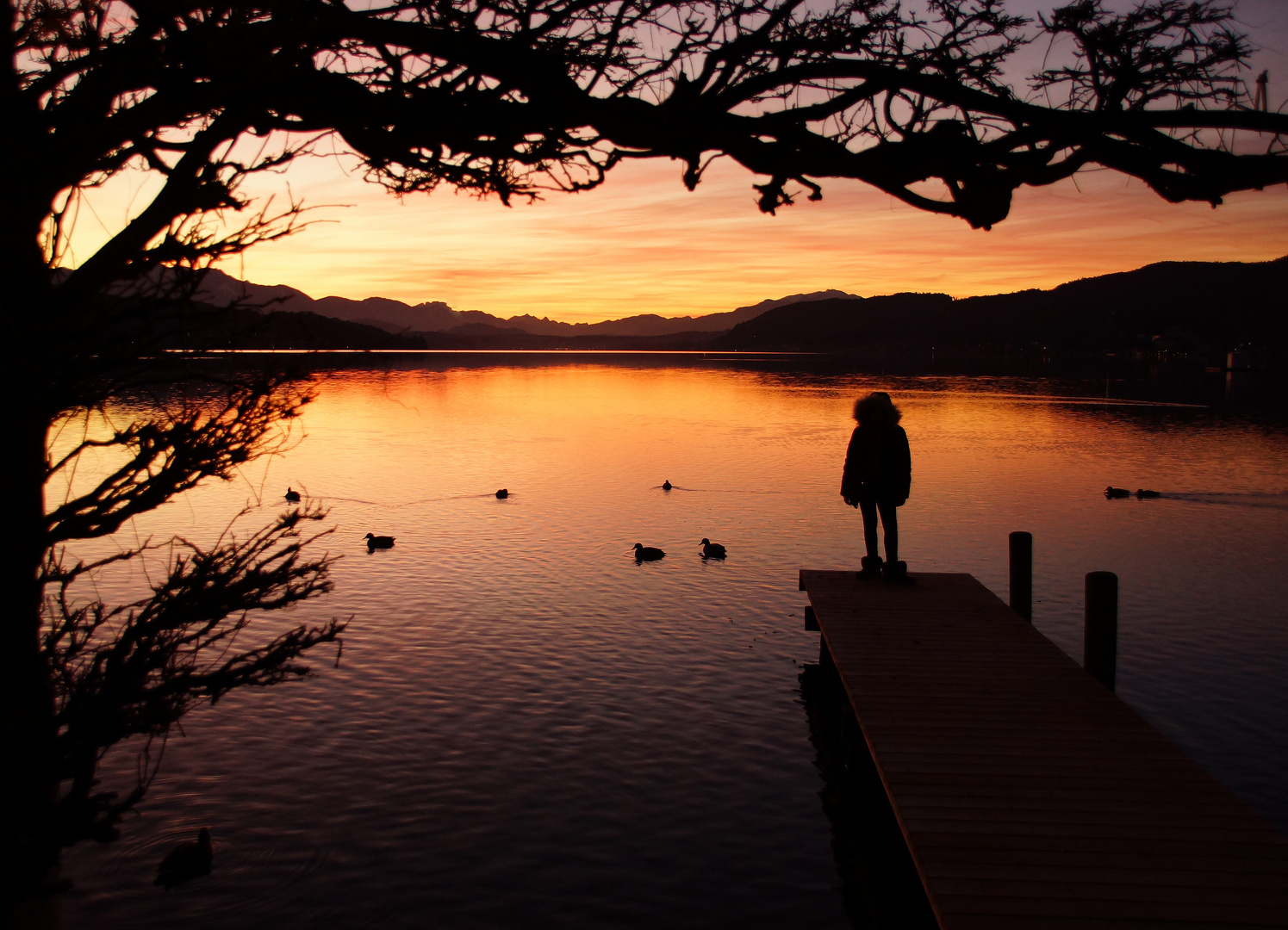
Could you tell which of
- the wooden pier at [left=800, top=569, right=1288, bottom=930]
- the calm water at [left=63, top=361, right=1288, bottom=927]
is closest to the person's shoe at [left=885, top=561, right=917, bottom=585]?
the calm water at [left=63, top=361, right=1288, bottom=927]

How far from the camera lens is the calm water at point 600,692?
9.23m

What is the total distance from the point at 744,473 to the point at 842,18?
1321 inches

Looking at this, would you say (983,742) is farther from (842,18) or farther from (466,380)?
(466,380)

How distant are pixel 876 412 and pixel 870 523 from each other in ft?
6.45

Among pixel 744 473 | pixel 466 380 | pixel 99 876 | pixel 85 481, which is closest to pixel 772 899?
pixel 99 876

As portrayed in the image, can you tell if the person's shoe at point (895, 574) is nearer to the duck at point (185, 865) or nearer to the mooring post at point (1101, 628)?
the mooring post at point (1101, 628)

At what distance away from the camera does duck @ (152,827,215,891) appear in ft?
30.0

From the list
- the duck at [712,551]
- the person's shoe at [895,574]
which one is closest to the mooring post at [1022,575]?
the person's shoe at [895,574]

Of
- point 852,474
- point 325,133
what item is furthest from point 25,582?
point 852,474

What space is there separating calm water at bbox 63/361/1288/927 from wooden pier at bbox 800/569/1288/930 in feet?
6.64

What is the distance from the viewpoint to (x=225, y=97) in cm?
399

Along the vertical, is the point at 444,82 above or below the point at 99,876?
above

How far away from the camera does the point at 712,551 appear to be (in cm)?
2252

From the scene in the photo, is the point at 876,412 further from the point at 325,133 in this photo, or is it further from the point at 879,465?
the point at 325,133
